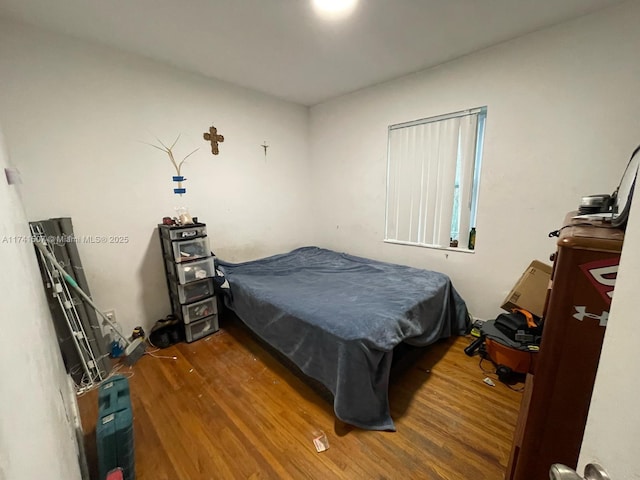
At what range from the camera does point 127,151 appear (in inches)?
84.7

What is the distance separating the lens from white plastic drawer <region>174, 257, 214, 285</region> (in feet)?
7.23

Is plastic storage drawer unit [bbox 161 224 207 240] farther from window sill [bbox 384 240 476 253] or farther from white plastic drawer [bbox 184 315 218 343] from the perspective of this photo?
window sill [bbox 384 240 476 253]

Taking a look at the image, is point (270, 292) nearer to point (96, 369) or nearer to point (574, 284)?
point (96, 369)

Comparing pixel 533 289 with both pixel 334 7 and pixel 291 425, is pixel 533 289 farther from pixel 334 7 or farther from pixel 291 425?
pixel 334 7

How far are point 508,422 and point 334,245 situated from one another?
8.16ft

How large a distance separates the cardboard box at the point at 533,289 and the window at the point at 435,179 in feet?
1.91

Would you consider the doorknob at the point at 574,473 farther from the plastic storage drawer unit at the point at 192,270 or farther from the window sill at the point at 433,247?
the plastic storage drawer unit at the point at 192,270

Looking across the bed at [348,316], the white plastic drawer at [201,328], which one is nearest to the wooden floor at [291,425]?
the bed at [348,316]

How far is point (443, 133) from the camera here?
2430 millimetres

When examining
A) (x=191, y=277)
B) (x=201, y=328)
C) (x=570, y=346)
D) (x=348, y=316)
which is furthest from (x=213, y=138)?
(x=570, y=346)

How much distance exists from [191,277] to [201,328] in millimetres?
551

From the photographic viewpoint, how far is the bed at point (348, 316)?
144 centimetres

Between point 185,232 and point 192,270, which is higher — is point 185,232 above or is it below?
above

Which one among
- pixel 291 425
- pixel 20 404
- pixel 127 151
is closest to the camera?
pixel 20 404
